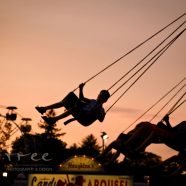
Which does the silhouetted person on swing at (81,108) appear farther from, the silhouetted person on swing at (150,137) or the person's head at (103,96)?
the silhouetted person on swing at (150,137)

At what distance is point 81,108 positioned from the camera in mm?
12008

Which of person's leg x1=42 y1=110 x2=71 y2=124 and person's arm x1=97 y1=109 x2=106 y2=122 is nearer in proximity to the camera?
person's leg x1=42 y1=110 x2=71 y2=124

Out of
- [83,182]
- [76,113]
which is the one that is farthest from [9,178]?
[76,113]

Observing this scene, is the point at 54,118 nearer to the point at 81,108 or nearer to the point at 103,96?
the point at 81,108

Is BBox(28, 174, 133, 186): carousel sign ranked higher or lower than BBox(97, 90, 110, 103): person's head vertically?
lower

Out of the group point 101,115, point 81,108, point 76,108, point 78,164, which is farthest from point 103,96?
point 78,164

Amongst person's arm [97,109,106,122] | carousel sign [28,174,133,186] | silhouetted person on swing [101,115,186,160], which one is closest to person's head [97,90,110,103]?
person's arm [97,109,106,122]

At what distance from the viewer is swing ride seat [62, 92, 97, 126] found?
39.3 feet

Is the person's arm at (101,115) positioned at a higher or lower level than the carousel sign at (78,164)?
higher

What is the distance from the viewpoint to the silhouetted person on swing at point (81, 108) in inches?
471

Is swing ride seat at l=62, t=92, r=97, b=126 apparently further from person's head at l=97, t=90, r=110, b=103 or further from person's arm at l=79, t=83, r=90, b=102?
person's head at l=97, t=90, r=110, b=103

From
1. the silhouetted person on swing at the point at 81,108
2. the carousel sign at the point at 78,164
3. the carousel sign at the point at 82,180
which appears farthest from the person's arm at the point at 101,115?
the carousel sign at the point at 78,164

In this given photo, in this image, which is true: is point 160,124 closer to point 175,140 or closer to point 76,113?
point 175,140

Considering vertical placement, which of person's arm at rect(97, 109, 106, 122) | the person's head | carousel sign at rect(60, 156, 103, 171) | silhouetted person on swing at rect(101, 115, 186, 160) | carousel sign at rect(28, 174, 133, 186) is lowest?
carousel sign at rect(28, 174, 133, 186)
